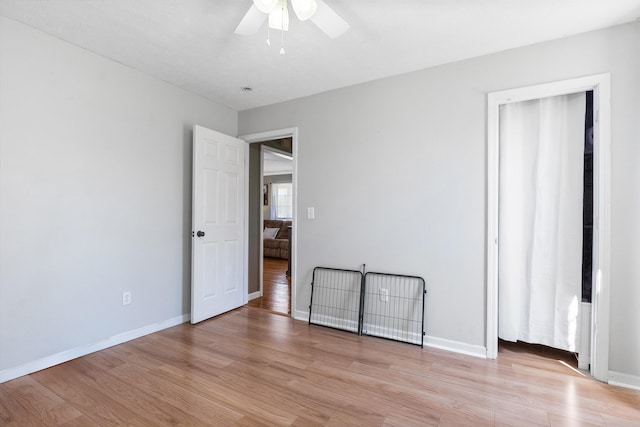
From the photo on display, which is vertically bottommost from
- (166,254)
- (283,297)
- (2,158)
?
(283,297)

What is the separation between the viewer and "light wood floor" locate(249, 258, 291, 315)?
3.81 meters

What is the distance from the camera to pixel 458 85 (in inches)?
102

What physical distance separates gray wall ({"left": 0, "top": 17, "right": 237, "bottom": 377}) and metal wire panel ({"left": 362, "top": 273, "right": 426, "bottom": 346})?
77.0 inches

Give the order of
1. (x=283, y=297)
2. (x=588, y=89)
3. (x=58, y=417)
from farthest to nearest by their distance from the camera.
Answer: (x=283, y=297), (x=588, y=89), (x=58, y=417)

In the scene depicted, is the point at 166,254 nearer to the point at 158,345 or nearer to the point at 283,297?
the point at 158,345

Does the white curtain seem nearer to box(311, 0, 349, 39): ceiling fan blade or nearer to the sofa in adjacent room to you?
box(311, 0, 349, 39): ceiling fan blade

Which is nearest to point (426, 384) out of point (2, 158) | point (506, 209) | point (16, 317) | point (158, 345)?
point (506, 209)

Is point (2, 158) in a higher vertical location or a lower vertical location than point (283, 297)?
higher

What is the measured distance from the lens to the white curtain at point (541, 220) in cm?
233

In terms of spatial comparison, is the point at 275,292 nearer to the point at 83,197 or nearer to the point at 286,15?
the point at 83,197

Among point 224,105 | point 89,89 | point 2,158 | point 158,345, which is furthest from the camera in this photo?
point 224,105

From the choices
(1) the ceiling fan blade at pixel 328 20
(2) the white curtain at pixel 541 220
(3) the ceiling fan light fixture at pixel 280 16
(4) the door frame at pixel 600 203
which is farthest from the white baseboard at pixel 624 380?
(3) the ceiling fan light fixture at pixel 280 16

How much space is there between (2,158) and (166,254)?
56.0 inches

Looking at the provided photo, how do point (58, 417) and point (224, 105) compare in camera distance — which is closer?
point (58, 417)
